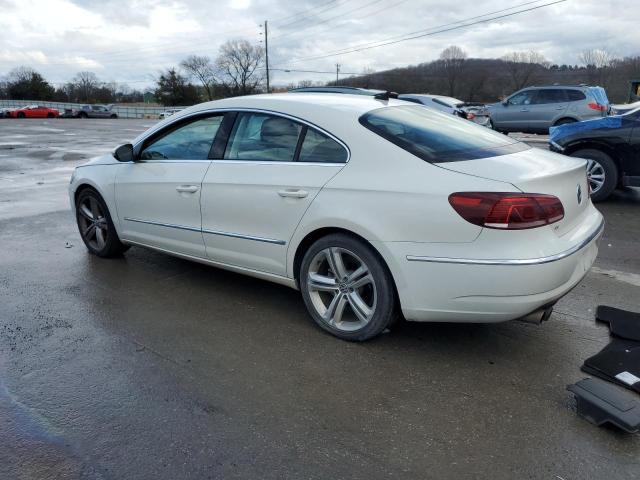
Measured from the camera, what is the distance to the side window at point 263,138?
12.4 feet

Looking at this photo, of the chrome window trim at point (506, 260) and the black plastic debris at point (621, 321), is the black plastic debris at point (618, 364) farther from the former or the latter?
the chrome window trim at point (506, 260)

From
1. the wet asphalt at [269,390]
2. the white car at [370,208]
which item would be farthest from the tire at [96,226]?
the white car at [370,208]

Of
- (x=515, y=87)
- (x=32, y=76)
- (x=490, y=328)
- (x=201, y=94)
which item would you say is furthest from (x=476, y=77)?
(x=32, y=76)

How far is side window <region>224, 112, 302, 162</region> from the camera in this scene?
379 centimetres

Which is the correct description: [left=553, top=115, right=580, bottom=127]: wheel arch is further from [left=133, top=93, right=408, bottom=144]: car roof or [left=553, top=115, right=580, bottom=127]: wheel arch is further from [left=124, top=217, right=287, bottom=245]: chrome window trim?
[left=124, top=217, right=287, bottom=245]: chrome window trim

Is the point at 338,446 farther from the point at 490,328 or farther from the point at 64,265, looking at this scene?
the point at 64,265

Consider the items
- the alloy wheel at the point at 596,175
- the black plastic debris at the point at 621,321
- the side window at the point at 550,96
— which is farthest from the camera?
the side window at the point at 550,96

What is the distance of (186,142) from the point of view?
4.51 meters

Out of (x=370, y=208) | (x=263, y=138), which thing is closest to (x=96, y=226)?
(x=263, y=138)

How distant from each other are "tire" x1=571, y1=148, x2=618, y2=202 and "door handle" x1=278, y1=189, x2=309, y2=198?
5.72 m

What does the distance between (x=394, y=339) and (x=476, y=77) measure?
54600 mm

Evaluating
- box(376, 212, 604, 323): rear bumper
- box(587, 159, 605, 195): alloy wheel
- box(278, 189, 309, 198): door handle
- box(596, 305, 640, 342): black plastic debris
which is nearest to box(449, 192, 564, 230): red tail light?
box(376, 212, 604, 323): rear bumper

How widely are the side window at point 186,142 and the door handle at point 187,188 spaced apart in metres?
0.24

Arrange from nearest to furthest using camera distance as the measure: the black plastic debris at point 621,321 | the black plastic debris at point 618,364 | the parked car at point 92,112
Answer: the black plastic debris at point 618,364, the black plastic debris at point 621,321, the parked car at point 92,112
